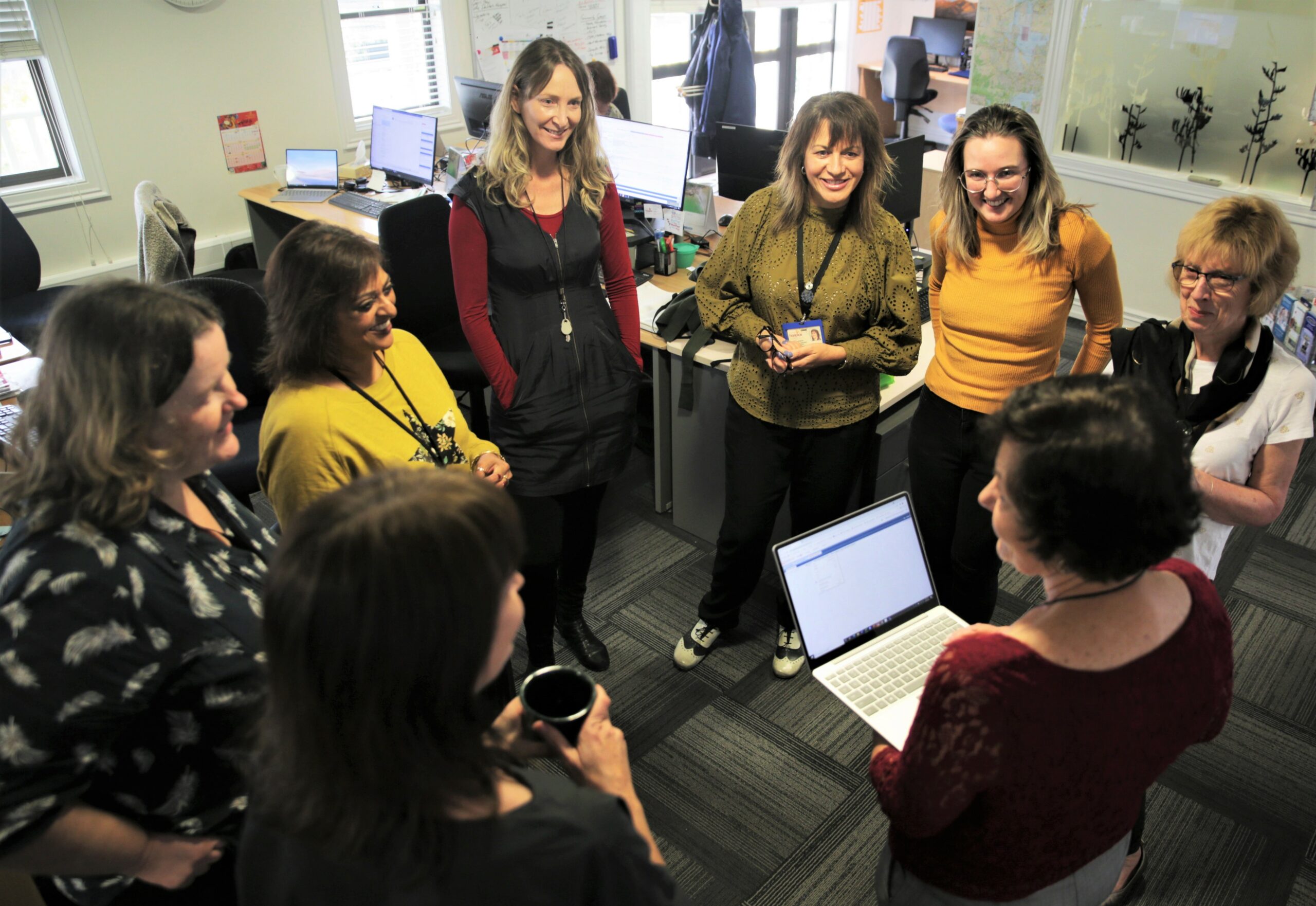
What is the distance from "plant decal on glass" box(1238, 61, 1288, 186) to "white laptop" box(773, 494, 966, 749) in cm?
343

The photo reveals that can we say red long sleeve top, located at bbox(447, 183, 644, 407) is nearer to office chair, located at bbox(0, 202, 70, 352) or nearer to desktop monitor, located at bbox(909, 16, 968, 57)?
office chair, located at bbox(0, 202, 70, 352)

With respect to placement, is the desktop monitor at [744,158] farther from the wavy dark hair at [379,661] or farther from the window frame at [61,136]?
the window frame at [61,136]

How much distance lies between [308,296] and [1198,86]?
4.21 m

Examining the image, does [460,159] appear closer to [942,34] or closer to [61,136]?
[61,136]

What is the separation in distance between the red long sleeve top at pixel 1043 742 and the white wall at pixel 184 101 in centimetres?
466

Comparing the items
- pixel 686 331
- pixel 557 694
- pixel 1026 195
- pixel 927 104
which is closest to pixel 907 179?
pixel 686 331

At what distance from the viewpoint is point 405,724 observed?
69cm

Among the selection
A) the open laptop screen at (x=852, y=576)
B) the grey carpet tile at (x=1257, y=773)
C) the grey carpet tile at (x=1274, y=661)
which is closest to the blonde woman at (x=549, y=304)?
the open laptop screen at (x=852, y=576)

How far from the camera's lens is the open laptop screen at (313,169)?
14.7 ft

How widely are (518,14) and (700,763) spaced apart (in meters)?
4.80

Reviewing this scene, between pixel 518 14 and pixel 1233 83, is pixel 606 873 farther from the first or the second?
pixel 518 14

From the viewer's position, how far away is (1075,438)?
0.87 meters

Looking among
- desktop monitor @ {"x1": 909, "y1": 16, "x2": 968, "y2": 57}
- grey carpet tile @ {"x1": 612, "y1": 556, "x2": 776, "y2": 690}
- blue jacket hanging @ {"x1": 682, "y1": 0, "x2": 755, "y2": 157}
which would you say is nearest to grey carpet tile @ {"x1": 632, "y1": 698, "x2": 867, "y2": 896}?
grey carpet tile @ {"x1": 612, "y1": 556, "x2": 776, "y2": 690}

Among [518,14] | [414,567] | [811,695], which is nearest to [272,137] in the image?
[518,14]
